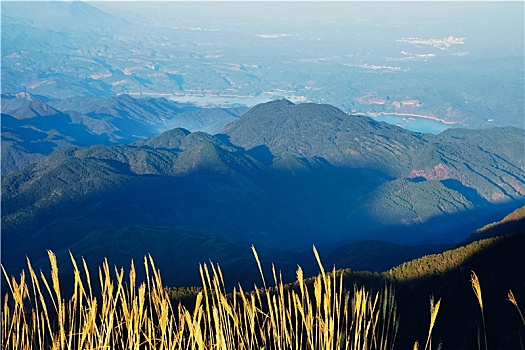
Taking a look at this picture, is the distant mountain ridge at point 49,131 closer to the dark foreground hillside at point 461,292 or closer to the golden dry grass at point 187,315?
the dark foreground hillside at point 461,292

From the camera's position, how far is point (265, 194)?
116m

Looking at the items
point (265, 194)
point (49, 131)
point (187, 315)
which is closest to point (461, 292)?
point (187, 315)

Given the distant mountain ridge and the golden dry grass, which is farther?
the distant mountain ridge

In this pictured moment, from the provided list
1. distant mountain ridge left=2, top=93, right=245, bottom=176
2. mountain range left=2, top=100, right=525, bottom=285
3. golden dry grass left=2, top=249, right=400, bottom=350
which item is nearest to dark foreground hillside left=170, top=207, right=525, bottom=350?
golden dry grass left=2, top=249, right=400, bottom=350

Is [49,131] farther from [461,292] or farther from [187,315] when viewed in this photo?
[187,315]

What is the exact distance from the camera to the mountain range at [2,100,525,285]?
72.6 metres

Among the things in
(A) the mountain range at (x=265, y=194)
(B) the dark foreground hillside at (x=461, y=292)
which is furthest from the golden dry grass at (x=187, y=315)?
(A) the mountain range at (x=265, y=194)

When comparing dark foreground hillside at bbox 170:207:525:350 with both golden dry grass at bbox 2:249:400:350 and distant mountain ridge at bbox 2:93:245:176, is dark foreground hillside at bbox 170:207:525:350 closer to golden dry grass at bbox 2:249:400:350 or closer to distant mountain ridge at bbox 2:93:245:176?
golden dry grass at bbox 2:249:400:350

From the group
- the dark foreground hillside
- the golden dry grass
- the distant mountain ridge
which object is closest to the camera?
the golden dry grass

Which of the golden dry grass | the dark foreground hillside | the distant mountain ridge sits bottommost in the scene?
the distant mountain ridge

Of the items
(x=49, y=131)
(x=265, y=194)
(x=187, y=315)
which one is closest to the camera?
(x=187, y=315)

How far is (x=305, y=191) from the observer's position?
120 metres

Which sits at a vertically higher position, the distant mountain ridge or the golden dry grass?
the golden dry grass

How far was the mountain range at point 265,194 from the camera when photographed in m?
72.6
